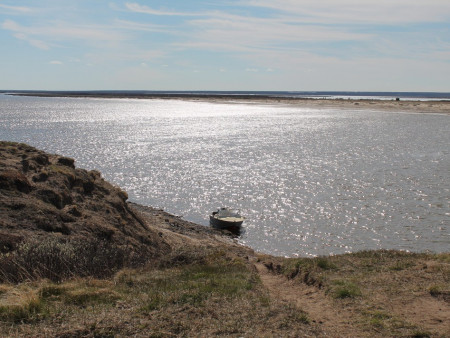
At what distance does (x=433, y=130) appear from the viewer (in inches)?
2776

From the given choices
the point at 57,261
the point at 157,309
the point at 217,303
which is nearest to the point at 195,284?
the point at 217,303

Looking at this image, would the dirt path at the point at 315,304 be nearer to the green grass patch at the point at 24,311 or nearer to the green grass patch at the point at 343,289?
the green grass patch at the point at 343,289

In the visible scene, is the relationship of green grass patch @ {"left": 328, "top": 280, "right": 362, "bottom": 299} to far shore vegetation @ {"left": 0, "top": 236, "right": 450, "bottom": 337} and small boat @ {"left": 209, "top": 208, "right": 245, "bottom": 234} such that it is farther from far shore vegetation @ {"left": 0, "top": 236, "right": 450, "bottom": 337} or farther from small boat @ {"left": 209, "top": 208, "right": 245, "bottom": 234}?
small boat @ {"left": 209, "top": 208, "right": 245, "bottom": 234}

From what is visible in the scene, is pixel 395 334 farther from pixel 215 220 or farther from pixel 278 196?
pixel 278 196

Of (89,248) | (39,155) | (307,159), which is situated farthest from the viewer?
(307,159)

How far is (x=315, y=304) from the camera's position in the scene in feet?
31.3

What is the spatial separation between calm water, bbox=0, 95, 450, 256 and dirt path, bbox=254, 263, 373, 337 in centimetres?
894

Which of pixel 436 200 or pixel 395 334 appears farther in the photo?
pixel 436 200

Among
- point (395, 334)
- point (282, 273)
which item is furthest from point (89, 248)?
point (395, 334)

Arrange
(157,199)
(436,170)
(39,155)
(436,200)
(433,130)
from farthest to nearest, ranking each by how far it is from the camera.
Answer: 1. (433,130)
2. (436,170)
3. (157,199)
4. (436,200)
5. (39,155)

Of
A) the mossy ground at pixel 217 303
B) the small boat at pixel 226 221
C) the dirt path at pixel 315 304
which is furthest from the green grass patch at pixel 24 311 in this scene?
the small boat at pixel 226 221

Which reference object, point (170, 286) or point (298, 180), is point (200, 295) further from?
point (298, 180)

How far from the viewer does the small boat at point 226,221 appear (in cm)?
2327

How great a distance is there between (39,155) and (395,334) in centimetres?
1526
